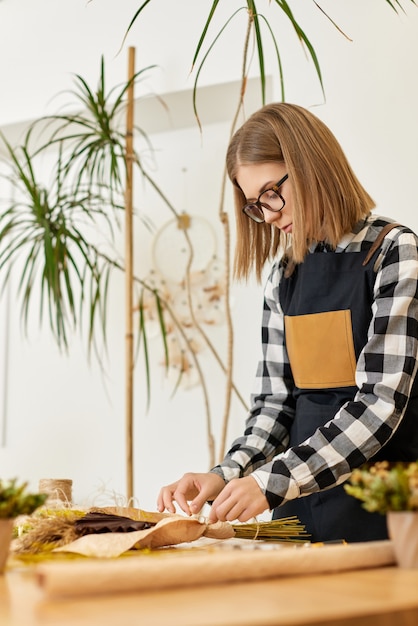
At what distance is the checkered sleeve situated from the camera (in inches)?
70.7

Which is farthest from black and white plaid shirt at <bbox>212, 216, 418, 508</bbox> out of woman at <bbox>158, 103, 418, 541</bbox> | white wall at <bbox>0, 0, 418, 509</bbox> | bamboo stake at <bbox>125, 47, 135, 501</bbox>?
bamboo stake at <bbox>125, 47, 135, 501</bbox>

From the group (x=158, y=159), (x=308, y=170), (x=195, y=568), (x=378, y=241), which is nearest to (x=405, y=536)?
(x=195, y=568)

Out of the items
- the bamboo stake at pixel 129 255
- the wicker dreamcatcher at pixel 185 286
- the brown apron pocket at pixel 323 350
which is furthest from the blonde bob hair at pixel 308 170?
the wicker dreamcatcher at pixel 185 286

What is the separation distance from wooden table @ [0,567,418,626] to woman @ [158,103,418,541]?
1.95ft

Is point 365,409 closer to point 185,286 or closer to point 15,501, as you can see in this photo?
point 15,501

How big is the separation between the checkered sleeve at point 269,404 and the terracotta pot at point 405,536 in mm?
753

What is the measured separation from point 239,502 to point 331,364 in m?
0.43

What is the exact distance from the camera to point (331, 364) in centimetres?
176

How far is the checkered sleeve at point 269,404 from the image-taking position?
1797mm

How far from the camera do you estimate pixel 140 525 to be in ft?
4.31

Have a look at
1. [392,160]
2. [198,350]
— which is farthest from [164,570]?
[198,350]


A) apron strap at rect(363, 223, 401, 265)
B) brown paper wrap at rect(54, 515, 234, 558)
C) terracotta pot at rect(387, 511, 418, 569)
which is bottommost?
brown paper wrap at rect(54, 515, 234, 558)

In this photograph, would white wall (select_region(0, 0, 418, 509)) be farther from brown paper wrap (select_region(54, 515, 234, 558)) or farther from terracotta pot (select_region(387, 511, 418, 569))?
terracotta pot (select_region(387, 511, 418, 569))

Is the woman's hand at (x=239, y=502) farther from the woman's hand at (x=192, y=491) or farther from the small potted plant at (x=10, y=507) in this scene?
the small potted plant at (x=10, y=507)
